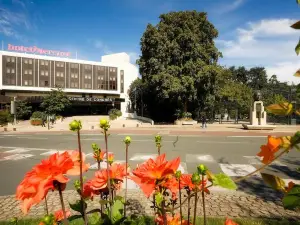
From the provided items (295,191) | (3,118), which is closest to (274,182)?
(295,191)

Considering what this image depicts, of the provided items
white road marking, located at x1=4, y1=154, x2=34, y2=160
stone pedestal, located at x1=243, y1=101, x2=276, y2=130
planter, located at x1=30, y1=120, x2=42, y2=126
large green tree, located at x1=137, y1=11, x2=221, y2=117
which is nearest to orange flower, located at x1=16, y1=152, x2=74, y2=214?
white road marking, located at x1=4, y1=154, x2=34, y2=160

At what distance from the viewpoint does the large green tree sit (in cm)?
3228

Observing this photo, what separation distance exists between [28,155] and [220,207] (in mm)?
10305

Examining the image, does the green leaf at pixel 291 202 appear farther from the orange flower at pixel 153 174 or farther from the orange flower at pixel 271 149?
the orange flower at pixel 153 174

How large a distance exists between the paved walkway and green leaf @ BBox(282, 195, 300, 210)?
14.3 ft

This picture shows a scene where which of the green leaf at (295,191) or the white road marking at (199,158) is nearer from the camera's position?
the green leaf at (295,191)

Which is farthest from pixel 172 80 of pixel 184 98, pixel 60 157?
pixel 60 157

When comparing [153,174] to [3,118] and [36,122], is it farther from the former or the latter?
[3,118]

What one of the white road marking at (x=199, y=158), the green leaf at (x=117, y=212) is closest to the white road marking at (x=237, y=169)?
the white road marking at (x=199, y=158)

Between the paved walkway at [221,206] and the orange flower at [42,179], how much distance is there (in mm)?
4223

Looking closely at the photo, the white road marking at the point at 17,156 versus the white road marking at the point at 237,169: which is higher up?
the white road marking at the point at 237,169

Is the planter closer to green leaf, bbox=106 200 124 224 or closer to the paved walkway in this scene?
the paved walkway

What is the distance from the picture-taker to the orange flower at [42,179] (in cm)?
85

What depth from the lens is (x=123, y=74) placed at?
6456cm
